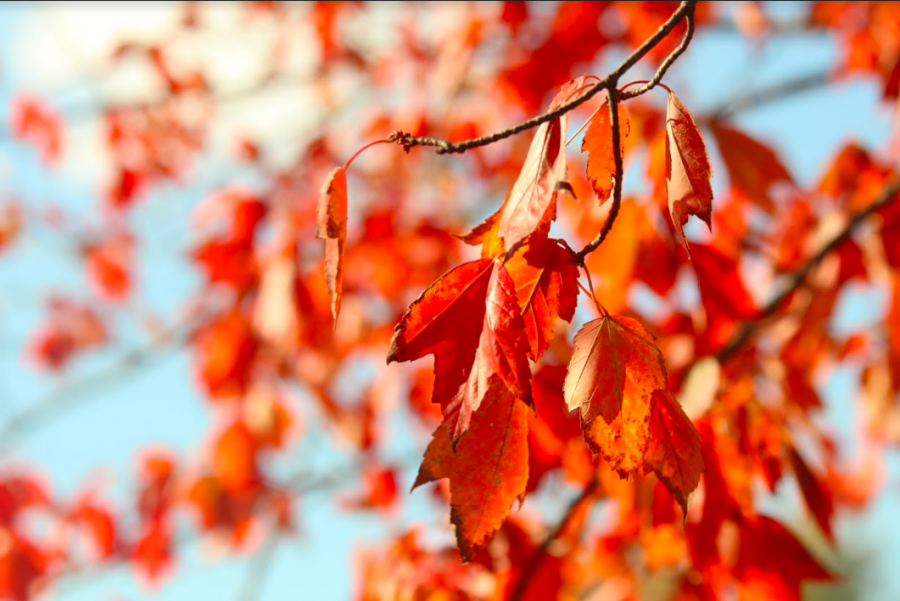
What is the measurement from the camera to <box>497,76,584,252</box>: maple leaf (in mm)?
739

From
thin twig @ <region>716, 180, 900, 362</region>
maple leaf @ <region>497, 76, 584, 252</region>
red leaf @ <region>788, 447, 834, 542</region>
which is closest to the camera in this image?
maple leaf @ <region>497, 76, 584, 252</region>

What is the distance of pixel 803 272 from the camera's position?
5.42 feet

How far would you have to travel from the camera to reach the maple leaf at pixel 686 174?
75cm

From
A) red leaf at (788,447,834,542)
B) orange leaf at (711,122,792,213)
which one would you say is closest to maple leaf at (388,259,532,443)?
red leaf at (788,447,834,542)

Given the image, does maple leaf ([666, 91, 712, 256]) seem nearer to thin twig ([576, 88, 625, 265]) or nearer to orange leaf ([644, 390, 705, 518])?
thin twig ([576, 88, 625, 265])

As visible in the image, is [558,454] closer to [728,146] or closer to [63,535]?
[728,146]

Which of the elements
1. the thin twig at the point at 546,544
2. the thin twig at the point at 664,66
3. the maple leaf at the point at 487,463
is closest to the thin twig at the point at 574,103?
the thin twig at the point at 664,66

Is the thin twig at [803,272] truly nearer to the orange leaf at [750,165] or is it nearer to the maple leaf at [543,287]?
the orange leaf at [750,165]

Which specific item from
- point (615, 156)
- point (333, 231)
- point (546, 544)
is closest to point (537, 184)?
point (615, 156)

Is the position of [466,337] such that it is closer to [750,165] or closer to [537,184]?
[537,184]

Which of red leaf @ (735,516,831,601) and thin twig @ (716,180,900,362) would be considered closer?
red leaf @ (735,516,831,601)

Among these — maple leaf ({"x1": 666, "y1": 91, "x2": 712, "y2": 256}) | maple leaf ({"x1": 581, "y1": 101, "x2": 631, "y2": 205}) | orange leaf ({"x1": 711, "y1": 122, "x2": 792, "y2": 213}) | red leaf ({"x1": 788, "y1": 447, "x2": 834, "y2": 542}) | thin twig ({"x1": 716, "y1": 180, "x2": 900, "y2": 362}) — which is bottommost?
red leaf ({"x1": 788, "y1": 447, "x2": 834, "y2": 542})

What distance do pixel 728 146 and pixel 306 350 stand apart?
240 cm

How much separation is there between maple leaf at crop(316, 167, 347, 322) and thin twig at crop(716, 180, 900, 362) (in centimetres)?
90
